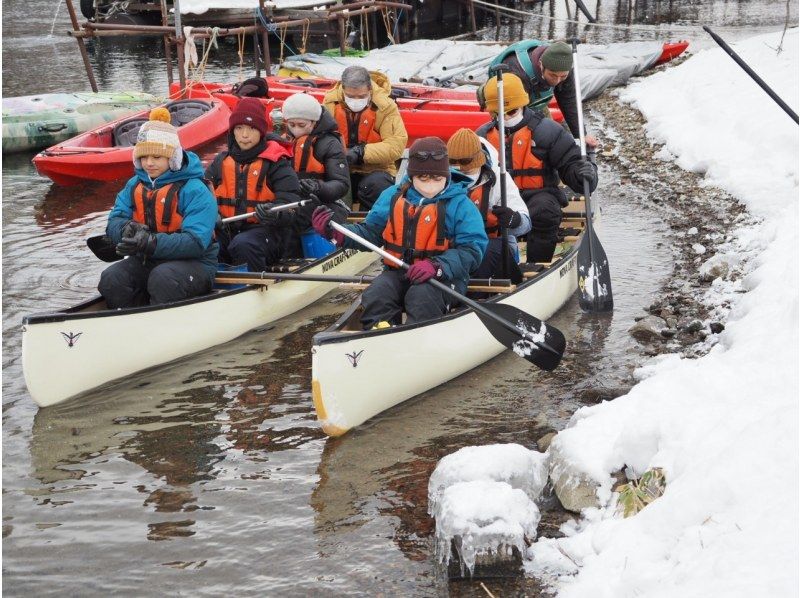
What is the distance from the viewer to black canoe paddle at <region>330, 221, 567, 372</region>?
20.7ft

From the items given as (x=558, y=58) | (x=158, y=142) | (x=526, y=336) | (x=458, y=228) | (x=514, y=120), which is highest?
(x=558, y=58)

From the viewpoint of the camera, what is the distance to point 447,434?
5.89 meters

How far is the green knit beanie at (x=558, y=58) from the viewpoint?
853cm

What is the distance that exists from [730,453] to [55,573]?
9.94ft

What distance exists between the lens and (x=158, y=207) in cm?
671

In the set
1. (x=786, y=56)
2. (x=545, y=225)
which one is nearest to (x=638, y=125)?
(x=786, y=56)

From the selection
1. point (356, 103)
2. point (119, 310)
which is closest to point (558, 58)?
point (356, 103)

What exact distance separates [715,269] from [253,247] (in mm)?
3729

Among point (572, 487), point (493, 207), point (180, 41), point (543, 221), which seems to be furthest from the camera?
point (180, 41)

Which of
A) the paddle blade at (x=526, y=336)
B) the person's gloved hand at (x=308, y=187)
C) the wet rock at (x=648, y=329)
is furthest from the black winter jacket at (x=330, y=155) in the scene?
the wet rock at (x=648, y=329)

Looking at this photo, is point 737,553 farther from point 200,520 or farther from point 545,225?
point 545,225

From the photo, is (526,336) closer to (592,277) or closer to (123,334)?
(592,277)

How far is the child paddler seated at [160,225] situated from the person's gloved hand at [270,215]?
63 centimetres

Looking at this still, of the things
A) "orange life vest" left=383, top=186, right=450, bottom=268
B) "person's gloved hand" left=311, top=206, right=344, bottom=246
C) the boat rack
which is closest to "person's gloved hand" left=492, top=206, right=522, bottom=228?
"orange life vest" left=383, top=186, right=450, bottom=268
